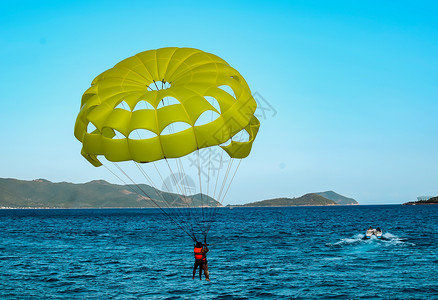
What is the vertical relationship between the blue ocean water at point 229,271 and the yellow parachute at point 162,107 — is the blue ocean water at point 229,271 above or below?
below

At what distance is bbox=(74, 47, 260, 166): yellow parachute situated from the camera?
14875mm

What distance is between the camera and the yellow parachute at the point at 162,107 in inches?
586

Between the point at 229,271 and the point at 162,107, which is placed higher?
the point at 162,107

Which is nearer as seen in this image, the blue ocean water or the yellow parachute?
the yellow parachute

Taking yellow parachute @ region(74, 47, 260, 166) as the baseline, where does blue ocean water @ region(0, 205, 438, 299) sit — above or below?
below

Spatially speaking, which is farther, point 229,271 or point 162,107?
point 229,271

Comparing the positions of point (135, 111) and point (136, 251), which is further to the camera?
point (136, 251)

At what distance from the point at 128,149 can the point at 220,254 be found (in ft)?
79.9

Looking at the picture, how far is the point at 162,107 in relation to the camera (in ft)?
49.6

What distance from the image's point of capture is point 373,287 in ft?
81.8

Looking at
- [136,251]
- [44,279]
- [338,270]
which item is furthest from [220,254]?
[44,279]

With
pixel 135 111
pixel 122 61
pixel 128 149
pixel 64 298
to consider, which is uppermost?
pixel 122 61

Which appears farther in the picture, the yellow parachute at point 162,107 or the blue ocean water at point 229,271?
the blue ocean water at point 229,271

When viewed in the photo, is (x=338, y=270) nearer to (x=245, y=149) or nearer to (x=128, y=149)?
(x=245, y=149)
